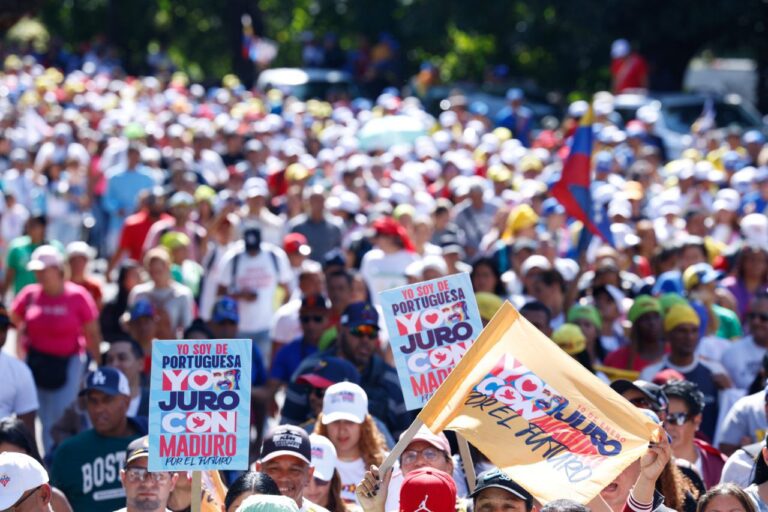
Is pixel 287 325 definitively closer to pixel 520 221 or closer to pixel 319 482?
pixel 520 221

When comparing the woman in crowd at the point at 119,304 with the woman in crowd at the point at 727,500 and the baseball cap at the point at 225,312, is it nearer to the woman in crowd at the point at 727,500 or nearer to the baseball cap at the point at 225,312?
the baseball cap at the point at 225,312

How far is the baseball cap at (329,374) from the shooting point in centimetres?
855

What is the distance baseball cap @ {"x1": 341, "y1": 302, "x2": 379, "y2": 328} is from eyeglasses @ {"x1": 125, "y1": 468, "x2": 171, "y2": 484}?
2984 mm

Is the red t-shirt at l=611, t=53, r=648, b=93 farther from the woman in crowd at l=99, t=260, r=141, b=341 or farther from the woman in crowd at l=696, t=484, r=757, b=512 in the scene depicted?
the woman in crowd at l=696, t=484, r=757, b=512

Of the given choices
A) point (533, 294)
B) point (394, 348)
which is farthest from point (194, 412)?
point (533, 294)

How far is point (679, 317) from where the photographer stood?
9625 millimetres

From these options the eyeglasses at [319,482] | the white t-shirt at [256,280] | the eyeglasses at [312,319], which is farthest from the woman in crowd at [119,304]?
the eyeglasses at [319,482]

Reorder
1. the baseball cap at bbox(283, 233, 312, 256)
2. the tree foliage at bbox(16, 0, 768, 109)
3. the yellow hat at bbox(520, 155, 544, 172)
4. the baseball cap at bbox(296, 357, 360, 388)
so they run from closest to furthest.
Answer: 1. the baseball cap at bbox(296, 357, 360, 388)
2. the baseball cap at bbox(283, 233, 312, 256)
3. the yellow hat at bbox(520, 155, 544, 172)
4. the tree foliage at bbox(16, 0, 768, 109)

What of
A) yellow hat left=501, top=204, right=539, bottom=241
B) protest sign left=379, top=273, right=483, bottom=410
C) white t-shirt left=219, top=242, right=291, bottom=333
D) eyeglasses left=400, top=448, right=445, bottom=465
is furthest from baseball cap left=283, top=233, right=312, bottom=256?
eyeglasses left=400, top=448, right=445, bottom=465

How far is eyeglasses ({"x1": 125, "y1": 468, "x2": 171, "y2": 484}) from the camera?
255 inches

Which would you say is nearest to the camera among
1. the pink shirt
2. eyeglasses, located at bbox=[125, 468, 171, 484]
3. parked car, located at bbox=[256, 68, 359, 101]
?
eyeglasses, located at bbox=[125, 468, 171, 484]

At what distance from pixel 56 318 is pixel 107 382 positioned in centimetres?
290

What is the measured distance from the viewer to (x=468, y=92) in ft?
100.0

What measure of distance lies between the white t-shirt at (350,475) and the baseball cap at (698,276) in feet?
13.8
